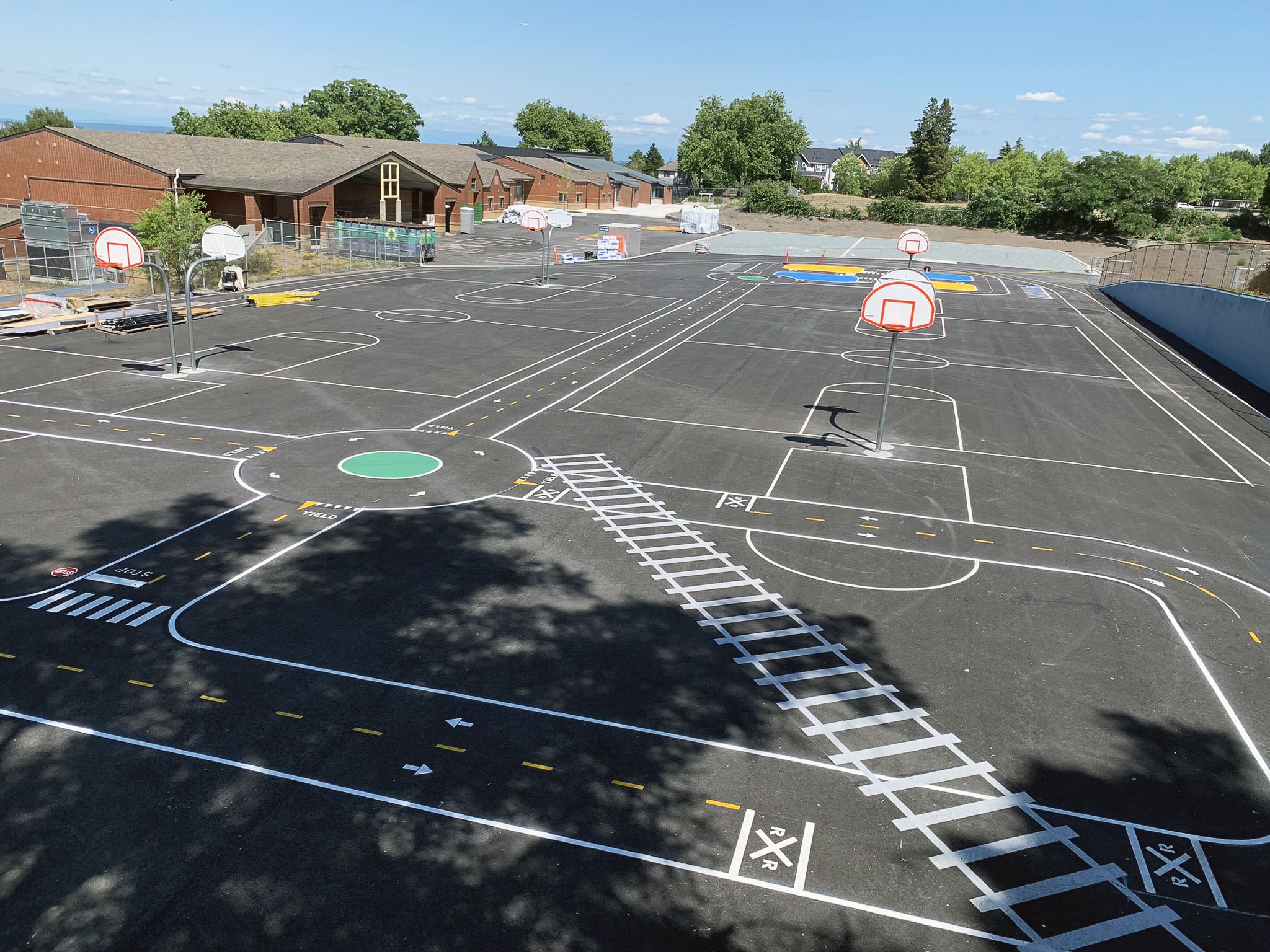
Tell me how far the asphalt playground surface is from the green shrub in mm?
89628

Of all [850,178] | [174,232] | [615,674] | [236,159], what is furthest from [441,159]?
[615,674]

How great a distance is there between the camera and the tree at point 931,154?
125 m

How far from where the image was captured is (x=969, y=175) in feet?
466

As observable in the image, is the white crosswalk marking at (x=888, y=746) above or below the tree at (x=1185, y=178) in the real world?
below

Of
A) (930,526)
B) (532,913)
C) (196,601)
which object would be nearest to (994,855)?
(532,913)

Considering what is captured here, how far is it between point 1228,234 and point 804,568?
96.8m

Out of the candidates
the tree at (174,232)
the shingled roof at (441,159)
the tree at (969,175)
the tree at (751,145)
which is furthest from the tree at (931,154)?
the tree at (174,232)

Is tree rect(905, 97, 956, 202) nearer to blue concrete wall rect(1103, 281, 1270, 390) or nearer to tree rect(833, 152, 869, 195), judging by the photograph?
tree rect(833, 152, 869, 195)

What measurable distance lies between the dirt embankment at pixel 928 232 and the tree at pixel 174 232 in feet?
243

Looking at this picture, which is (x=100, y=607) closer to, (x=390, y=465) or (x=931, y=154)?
(x=390, y=465)

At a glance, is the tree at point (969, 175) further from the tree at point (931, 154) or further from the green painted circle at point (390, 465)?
the green painted circle at point (390, 465)

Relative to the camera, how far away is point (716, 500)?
67.2 ft

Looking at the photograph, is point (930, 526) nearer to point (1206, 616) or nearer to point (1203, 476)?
point (1206, 616)

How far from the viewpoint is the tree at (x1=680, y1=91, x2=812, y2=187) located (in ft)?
479
